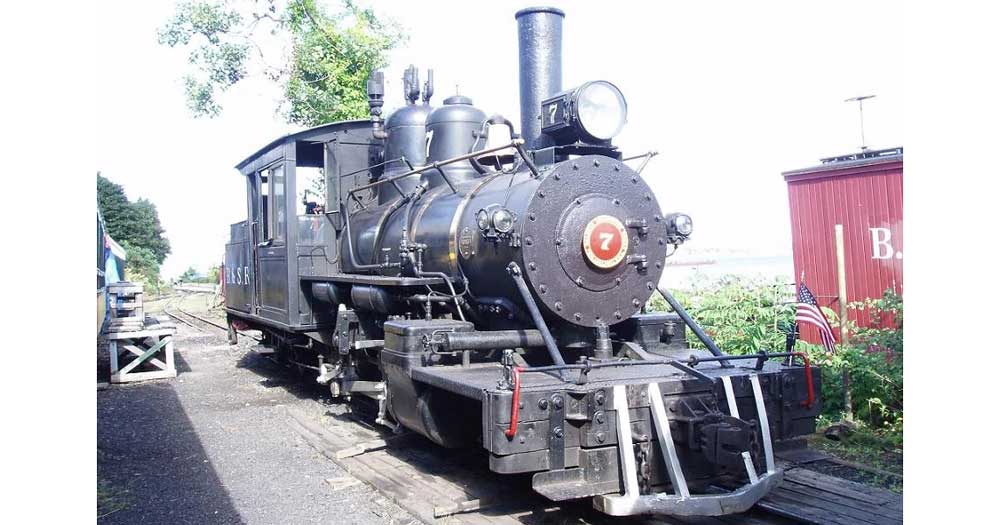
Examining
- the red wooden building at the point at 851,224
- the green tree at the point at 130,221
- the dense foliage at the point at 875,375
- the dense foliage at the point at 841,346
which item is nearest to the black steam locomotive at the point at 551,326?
the dense foliage at the point at 841,346

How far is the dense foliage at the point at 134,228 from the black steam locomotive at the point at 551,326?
123 ft

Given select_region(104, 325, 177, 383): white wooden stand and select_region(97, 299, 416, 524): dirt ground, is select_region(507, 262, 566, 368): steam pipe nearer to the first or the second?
select_region(97, 299, 416, 524): dirt ground

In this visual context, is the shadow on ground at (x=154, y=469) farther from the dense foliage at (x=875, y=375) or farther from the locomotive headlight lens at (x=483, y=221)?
the dense foliage at (x=875, y=375)

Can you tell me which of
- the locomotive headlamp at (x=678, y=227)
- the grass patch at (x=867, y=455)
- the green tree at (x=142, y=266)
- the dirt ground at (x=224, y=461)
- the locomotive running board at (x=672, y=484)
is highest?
the green tree at (x=142, y=266)

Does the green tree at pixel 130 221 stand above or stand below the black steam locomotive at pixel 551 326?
above

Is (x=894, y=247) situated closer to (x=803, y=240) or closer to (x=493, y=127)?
(x=803, y=240)

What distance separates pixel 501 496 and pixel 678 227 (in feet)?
7.11

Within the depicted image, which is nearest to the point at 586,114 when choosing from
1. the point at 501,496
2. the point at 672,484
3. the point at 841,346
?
the point at 672,484

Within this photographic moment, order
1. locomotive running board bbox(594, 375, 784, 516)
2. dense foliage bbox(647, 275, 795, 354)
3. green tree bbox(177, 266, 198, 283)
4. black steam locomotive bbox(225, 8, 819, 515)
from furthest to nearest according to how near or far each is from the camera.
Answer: green tree bbox(177, 266, 198, 283) < dense foliage bbox(647, 275, 795, 354) < black steam locomotive bbox(225, 8, 819, 515) < locomotive running board bbox(594, 375, 784, 516)

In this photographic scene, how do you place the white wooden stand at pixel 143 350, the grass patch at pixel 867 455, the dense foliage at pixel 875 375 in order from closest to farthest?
the grass patch at pixel 867 455 < the dense foliage at pixel 875 375 < the white wooden stand at pixel 143 350

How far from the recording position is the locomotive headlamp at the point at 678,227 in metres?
5.37

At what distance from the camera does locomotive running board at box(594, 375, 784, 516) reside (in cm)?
392

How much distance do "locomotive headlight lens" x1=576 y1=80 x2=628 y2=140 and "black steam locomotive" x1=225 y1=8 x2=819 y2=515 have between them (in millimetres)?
12

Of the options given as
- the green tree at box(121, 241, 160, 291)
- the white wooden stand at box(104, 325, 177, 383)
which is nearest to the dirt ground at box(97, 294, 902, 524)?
the white wooden stand at box(104, 325, 177, 383)
